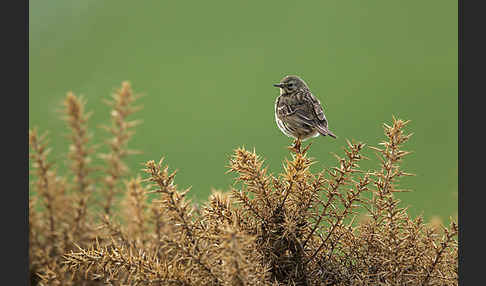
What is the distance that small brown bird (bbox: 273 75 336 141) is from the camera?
2998 millimetres

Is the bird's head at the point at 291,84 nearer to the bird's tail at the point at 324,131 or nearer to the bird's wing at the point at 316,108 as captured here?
the bird's wing at the point at 316,108

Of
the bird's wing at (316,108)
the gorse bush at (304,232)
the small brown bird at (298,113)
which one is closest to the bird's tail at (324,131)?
the small brown bird at (298,113)

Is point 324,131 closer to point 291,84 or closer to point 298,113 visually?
point 298,113

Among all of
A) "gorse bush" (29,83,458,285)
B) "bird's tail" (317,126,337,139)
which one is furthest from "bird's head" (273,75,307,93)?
"gorse bush" (29,83,458,285)

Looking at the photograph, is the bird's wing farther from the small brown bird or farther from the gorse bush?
the gorse bush

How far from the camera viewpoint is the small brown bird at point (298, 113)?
300 centimetres

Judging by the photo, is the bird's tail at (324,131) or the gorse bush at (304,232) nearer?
the gorse bush at (304,232)

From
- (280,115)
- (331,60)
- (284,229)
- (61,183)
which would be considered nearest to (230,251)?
(284,229)

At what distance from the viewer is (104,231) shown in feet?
6.76

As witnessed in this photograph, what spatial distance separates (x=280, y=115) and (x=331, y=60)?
157 centimetres

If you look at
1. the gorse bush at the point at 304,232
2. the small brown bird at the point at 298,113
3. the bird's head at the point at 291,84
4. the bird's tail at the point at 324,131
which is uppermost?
the bird's head at the point at 291,84

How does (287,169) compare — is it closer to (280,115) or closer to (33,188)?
(33,188)

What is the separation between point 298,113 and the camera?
10.2 feet

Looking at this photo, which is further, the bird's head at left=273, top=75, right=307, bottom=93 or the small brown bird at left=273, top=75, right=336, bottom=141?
the bird's head at left=273, top=75, right=307, bottom=93
